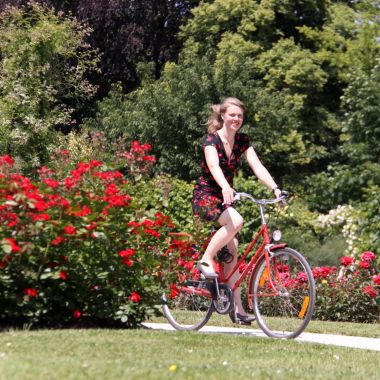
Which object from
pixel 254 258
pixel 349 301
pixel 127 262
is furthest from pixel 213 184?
pixel 349 301

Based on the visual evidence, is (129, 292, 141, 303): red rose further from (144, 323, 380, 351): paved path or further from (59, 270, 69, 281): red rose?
(144, 323, 380, 351): paved path

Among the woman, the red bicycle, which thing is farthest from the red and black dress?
the red bicycle

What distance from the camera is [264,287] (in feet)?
24.9

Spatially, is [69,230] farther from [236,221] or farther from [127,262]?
[236,221]

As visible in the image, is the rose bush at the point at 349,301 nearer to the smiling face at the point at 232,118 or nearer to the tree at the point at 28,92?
the smiling face at the point at 232,118

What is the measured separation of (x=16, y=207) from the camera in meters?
6.71

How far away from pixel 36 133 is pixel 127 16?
339 inches

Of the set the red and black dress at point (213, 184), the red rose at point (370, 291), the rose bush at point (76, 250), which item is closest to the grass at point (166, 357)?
the rose bush at point (76, 250)

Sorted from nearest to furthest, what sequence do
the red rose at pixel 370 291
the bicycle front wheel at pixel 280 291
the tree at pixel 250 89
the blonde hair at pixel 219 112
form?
1. the bicycle front wheel at pixel 280 291
2. the blonde hair at pixel 219 112
3. the red rose at pixel 370 291
4. the tree at pixel 250 89

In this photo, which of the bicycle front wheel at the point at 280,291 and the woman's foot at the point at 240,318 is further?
the woman's foot at the point at 240,318

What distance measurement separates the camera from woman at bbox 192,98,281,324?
7562 millimetres

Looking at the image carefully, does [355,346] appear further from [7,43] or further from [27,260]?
[7,43]

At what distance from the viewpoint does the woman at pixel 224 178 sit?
7.56 metres

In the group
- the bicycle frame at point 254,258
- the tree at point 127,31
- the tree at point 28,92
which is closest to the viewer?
the bicycle frame at point 254,258
